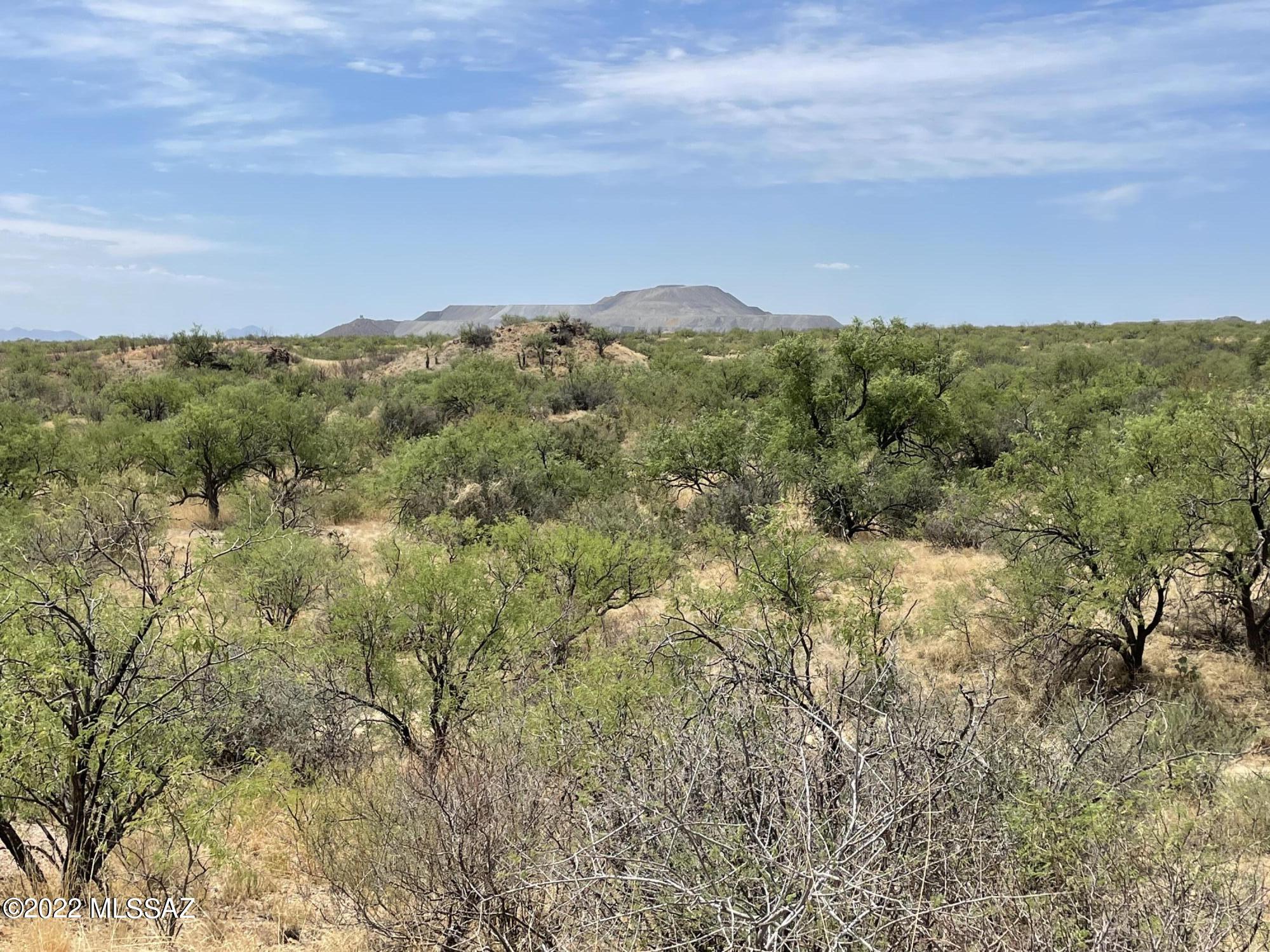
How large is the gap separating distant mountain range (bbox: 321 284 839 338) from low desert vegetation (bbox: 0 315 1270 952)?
6930cm

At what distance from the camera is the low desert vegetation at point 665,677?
12.5 feet

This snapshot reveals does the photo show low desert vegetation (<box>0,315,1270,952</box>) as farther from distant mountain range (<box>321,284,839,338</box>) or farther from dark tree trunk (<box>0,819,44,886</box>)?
distant mountain range (<box>321,284,839,338</box>)

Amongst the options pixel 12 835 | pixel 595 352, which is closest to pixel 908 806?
pixel 12 835

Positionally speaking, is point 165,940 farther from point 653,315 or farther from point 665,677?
point 653,315

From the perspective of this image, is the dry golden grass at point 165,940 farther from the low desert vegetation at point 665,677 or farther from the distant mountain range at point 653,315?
the distant mountain range at point 653,315

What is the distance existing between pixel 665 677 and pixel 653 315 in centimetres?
12539

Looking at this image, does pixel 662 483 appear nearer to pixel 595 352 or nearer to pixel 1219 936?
pixel 1219 936

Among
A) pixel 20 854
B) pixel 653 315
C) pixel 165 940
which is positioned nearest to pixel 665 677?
pixel 165 940

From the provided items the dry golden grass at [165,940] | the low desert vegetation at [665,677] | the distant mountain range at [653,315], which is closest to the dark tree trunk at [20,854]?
the low desert vegetation at [665,677]

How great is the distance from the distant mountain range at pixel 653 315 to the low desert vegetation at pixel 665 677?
227ft

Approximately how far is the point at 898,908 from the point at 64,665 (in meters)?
4.95

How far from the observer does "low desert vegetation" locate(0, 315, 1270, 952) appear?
3.80 metres

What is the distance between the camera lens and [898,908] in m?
3.29

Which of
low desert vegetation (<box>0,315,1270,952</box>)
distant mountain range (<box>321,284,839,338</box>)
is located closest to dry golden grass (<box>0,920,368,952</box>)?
low desert vegetation (<box>0,315,1270,952</box>)
